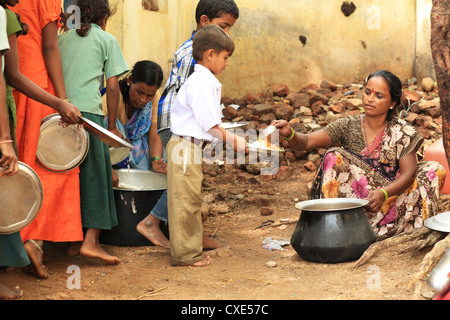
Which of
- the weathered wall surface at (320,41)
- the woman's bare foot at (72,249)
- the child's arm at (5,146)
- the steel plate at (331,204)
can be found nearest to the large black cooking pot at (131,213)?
the woman's bare foot at (72,249)

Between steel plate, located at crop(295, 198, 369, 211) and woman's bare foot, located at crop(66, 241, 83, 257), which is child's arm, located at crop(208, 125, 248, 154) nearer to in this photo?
steel plate, located at crop(295, 198, 369, 211)

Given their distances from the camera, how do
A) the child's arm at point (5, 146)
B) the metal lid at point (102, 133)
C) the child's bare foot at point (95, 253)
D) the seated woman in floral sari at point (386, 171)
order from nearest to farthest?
the child's arm at point (5, 146) → the metal lid at point (102, 133) → the child's bare foot at point (95, 253) → the seated woman in floral sari at point (386, 171)

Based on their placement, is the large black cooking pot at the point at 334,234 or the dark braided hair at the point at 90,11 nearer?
the large black cooking pot at the point at 334,234

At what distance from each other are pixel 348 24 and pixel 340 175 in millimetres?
4896

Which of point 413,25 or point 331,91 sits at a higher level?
point 413,25

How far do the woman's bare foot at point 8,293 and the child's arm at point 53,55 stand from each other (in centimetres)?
121

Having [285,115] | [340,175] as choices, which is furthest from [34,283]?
[285,115]

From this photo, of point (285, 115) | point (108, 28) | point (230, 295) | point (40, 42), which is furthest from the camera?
point (285, 115)

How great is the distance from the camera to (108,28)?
19.1 feet

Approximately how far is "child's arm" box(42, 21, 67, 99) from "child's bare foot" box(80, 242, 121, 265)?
0.95 metres

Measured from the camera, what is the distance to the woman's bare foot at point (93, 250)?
3537 millimetres

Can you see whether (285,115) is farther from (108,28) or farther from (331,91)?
(108,28)

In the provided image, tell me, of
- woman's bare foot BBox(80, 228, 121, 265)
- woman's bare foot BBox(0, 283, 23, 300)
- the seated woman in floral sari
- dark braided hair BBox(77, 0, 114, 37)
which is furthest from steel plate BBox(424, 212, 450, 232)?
dark braided hair BBox(77, 0, 114, 37)

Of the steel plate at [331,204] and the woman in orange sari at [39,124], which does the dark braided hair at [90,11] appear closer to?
the woman in orange sari at [39,124]
